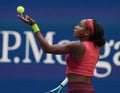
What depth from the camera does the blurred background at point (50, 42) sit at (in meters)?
6.75

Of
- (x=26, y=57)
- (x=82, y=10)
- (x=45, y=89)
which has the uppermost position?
(x=82, y=10)

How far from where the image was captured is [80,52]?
4.57 metres

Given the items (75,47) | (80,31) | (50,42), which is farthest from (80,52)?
(50,42)

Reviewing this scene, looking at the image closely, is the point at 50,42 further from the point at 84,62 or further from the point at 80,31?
the point at 84,62

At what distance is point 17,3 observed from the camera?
6.83 meters

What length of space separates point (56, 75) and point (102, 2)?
1.10 meters

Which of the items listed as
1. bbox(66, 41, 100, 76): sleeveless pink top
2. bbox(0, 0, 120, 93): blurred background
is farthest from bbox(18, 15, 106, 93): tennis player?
bbox(0, 0, 120, 93): blurred background

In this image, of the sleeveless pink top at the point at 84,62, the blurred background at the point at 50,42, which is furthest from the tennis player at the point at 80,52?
the blurred background at the point at 50,42

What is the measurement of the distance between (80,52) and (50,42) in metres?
2.21

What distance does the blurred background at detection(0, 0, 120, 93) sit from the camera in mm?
6746

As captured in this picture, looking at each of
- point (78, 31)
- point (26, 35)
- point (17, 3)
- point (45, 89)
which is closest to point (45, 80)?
point (45, 89)

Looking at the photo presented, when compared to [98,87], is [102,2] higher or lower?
higher

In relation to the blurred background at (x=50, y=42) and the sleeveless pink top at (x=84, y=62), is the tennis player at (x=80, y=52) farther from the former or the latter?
the blurred background at (x=50, y=42)

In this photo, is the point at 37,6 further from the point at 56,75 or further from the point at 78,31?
the point at 78,31
